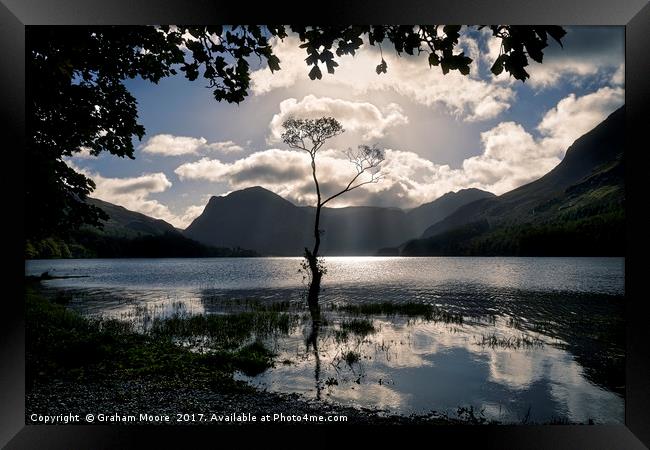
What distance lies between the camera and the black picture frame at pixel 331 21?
15.8ft

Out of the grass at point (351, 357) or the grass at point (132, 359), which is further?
the grass at point (351, 357)

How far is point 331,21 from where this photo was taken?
16.0 feet

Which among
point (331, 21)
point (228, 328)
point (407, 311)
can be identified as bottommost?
point (407, 311)

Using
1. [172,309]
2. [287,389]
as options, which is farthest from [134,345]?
[172,309]

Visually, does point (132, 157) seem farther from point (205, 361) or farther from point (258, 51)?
point (205, 361)

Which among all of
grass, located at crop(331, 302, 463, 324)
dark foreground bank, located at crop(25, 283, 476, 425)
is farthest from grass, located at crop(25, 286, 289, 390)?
grass, located at crop(331, 302, 463, 324)

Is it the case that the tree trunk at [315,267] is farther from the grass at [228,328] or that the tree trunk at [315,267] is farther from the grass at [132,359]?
the grass at [132,359]

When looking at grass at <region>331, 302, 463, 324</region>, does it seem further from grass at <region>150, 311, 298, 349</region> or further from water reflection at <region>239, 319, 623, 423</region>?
water reflection at <region>239, 319, 623, 423</region>

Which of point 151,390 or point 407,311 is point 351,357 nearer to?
point 151,390

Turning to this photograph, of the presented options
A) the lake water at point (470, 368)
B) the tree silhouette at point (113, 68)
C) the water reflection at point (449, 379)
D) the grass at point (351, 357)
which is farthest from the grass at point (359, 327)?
the tree silhouette at point (113, 68)

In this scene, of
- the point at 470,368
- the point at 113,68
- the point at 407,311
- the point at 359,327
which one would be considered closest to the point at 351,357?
the point at 470,368

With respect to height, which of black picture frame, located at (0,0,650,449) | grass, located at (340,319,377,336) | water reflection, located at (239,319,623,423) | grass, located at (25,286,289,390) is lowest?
grass, located at (340,319,377,336)

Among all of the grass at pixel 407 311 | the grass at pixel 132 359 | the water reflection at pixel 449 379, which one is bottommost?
the grass at pixel 407 311

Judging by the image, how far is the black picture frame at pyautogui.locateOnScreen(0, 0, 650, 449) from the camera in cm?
482
